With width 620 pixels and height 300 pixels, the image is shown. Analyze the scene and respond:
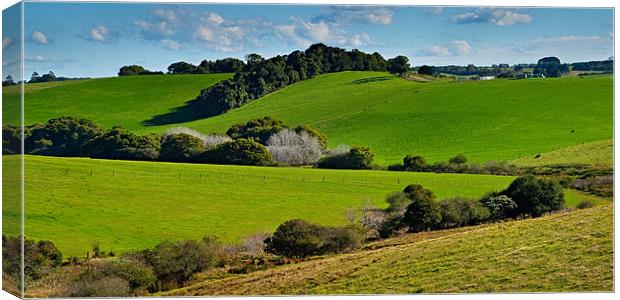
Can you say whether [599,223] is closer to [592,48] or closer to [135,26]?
[592,48]

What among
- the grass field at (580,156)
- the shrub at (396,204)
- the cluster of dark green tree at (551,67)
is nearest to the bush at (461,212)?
the shrub at (396,204)

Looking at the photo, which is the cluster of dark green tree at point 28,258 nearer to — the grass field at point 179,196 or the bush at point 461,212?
the grass field at point 179,196

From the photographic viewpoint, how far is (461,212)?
1889 cm

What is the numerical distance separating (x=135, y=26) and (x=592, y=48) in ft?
26.7

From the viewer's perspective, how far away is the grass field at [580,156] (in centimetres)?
1909

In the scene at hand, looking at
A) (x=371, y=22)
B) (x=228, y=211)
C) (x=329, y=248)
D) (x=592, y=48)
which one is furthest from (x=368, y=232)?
(x=592, y=48)

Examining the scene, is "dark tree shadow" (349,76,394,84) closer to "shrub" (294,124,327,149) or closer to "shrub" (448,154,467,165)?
"shrub" (294,124,327,149)

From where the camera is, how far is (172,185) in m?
17.9

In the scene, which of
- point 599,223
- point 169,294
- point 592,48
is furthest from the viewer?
point 592,48

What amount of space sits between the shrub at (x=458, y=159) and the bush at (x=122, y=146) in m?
5.44

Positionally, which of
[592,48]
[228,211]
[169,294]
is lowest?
[169,294]

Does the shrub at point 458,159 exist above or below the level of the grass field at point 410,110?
below

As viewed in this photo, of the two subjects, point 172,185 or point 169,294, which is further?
point 172,185

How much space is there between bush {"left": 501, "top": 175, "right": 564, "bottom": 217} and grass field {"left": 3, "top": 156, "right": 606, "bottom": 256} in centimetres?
22
